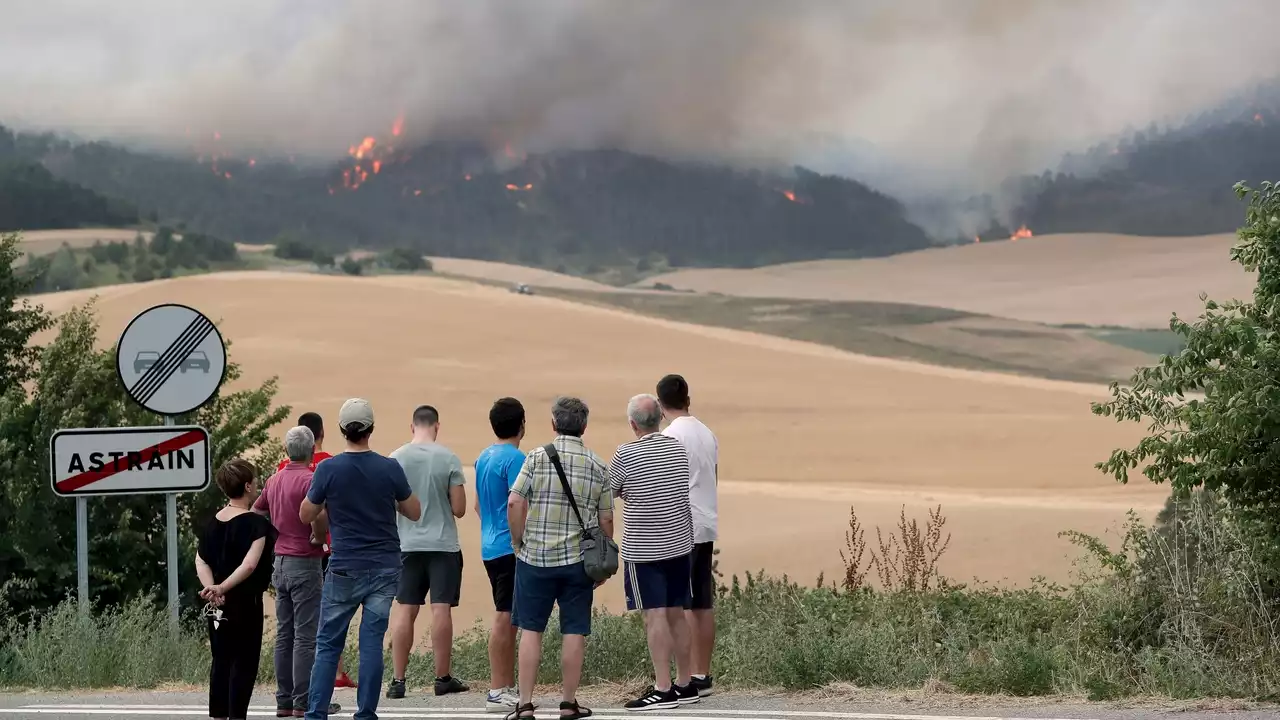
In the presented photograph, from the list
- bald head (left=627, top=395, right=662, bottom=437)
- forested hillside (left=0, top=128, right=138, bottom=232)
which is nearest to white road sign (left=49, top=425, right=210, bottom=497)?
bald head (left=627, top=395, right=662, bottom=437)

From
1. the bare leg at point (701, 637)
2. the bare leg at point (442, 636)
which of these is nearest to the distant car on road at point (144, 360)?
the bare leg at point (442, 636)

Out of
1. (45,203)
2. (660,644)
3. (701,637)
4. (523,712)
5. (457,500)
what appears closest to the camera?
(523,712)

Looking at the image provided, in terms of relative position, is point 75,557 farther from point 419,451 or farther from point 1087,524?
point 1087,524

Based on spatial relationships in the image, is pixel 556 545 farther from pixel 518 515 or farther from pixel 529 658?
pixel 529 658

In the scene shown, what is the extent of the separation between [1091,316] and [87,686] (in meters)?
168

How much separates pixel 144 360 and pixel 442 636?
10.2ft

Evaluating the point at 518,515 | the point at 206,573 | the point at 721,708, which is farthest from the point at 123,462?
the point at 721,708

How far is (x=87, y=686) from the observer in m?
10.4

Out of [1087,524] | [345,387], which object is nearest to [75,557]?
[1087,524]

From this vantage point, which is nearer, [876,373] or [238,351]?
[238,351]

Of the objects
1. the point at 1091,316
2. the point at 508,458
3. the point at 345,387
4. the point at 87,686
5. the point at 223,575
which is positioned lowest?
the point at 87,686

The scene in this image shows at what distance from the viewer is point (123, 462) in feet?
36.5

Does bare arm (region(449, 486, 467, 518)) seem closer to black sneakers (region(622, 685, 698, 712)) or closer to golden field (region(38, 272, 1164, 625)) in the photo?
black sneakers (region(622, 685, 698, 712))

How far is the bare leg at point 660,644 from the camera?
28.9 ft
